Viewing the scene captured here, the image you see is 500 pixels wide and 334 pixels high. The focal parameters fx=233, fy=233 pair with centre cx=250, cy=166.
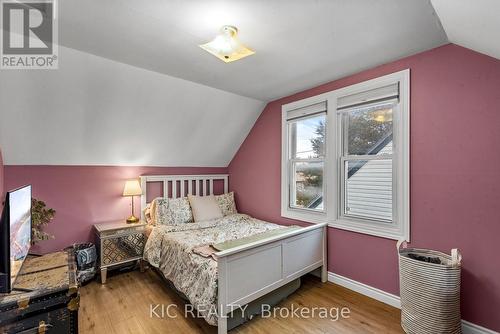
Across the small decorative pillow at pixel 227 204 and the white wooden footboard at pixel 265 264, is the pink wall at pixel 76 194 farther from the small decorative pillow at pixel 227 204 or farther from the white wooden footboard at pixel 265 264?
the white wooden footboard at pixel 265 264

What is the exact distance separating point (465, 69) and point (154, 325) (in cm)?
331

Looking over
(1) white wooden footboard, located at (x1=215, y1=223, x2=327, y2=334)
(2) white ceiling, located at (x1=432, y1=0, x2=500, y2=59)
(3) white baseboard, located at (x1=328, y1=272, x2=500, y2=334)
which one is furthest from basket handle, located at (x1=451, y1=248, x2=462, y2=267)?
(2) white ceiling, located at (x1=432, y1=0, x2=500, y2=59)

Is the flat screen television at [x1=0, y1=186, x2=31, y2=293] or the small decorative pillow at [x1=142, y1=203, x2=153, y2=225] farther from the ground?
the flat screen television at [x1=0, y1=186, x2=31, y2=293]

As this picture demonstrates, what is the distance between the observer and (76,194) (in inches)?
115

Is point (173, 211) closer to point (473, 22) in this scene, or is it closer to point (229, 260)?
point (229, 260)

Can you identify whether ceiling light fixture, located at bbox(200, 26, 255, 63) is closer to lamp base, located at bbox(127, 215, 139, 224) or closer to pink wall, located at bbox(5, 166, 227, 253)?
pink wall, located at bbox(5, 166, 227, 253)

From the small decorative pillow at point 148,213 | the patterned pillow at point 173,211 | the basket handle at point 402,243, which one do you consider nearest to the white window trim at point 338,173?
the basket handle at point 402,243

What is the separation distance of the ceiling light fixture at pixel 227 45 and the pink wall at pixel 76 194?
2315mm

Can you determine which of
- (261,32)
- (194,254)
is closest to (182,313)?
(194,254)

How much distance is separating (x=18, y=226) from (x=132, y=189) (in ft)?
5.49

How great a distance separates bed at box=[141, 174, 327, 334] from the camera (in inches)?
70.9

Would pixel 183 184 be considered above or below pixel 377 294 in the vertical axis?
above

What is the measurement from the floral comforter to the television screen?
1147 mm

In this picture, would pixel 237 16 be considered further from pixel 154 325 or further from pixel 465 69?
pixel 154 325
